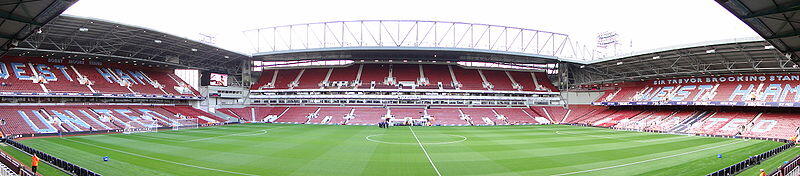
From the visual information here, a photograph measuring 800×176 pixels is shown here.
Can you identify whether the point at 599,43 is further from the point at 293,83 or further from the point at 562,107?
the point at 293,83

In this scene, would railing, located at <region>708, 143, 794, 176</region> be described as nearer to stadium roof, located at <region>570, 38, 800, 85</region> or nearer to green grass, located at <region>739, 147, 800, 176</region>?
green grass, located at <region>739, 147, 800, 176</region>

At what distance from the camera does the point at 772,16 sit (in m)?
9.63

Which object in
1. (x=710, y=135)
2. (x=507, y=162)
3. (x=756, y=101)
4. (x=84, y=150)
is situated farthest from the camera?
(x=756, y=101)

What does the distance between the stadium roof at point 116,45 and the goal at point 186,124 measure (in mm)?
9095

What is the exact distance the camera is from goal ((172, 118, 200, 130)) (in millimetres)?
39750

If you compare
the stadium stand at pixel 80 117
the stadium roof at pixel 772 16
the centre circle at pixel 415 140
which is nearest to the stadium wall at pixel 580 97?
the centre circle at pixel 415 140

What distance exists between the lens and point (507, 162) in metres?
17.7

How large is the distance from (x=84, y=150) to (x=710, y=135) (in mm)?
50812

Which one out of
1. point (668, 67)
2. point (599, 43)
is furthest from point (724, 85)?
point (599, 43)

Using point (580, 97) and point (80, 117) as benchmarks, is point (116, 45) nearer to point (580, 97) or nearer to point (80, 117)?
point (80, 117)

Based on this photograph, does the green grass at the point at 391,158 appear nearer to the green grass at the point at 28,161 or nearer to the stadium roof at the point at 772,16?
the green grass at the point at 28,161

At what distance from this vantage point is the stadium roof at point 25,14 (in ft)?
30.2

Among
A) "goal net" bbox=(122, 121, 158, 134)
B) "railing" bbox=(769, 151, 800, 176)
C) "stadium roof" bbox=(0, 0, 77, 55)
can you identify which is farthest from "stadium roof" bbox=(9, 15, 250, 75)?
"railing" bbox=(769, 151, 800, 176)

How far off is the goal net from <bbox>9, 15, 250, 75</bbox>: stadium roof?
906 cm
